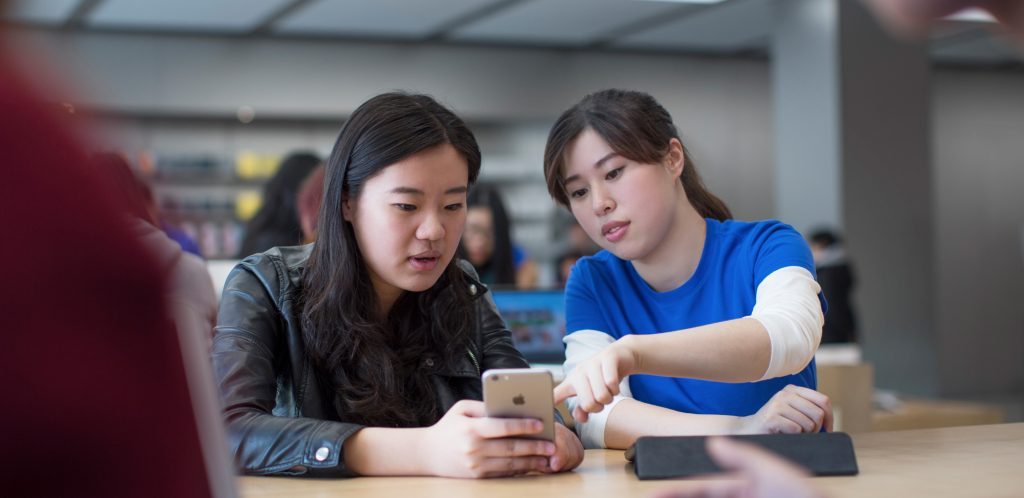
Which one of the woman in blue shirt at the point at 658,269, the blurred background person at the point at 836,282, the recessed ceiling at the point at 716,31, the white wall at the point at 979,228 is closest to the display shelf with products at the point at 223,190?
the recessed ceiling at the point at 716,31

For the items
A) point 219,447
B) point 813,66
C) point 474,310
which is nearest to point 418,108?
point 474,310

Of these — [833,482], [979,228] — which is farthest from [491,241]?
[979,228]

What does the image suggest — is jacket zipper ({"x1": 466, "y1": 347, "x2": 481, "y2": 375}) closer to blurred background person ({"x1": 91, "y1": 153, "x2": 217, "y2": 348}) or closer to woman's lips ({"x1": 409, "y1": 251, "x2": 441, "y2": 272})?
woman's lips ({"x1": 409, "y1": 251, "x2": 441, "y2": 272})

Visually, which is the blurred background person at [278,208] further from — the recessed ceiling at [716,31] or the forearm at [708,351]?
the recessed ceiling at [716,31]

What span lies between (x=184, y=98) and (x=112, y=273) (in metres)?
8.04

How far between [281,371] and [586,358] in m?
0.52

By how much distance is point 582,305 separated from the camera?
81.4 inches

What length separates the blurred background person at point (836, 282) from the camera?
6506 mm

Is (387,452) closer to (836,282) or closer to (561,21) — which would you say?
(836,282)

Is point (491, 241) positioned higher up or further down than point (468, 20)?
further down

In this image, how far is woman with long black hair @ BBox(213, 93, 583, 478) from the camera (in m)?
1.76

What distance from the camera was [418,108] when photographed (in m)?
1.88

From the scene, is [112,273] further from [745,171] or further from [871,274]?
[745,171]

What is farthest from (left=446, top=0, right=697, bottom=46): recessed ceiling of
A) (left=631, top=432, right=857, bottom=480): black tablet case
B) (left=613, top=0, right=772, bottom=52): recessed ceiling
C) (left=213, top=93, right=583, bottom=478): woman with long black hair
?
(left=631, top=432, right=857, bottom=480): black tablet case
